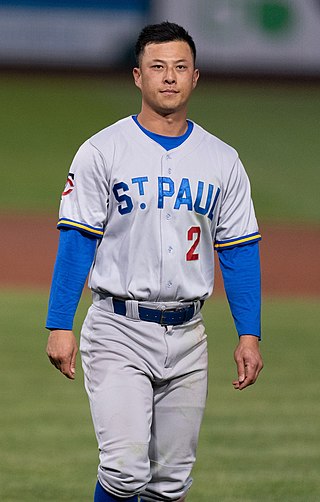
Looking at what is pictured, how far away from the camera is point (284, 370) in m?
9.28

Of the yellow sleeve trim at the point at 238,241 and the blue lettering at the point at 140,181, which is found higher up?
the blue lettering at the point at 140,181

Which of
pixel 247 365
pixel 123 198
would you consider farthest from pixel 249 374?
pixel 123 198

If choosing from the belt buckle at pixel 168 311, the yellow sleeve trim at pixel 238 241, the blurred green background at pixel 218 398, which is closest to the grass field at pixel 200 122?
the blurred green background at pixel 218 398

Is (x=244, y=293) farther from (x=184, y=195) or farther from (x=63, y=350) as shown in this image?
(x=63, y=350)

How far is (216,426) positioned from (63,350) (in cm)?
324

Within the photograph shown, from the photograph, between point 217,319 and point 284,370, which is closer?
point 284,370

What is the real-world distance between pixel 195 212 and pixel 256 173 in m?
14.8

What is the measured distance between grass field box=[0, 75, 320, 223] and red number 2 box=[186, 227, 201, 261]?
12183 millimetres

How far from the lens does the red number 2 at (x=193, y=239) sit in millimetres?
5004

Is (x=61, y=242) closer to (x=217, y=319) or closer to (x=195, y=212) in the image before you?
(x=195, y=212)

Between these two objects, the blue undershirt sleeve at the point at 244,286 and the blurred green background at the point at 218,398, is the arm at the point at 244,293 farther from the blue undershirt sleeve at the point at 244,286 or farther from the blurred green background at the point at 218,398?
the blurred green background at the point at 218,398

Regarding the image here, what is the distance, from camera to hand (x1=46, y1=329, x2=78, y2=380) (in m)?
4.77

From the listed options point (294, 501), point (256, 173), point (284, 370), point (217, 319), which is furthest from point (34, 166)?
point (294, 501)

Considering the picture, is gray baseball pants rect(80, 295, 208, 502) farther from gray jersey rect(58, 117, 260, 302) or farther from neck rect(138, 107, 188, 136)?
neck rect(138, 107, 188, 136)
